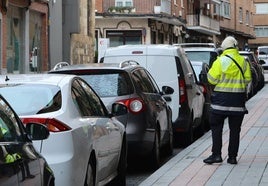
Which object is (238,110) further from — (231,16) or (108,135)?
(231,16)

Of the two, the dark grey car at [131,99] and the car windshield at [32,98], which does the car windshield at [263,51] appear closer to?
the dark grey car at [131,99]

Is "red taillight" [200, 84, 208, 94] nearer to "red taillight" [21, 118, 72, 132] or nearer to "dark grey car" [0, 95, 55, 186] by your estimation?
"red taillight" [21, 118, 72, 132]

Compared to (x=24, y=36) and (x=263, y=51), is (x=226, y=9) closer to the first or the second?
(x=263, y=51)

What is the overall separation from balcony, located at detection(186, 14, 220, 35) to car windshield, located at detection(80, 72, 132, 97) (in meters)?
42.6

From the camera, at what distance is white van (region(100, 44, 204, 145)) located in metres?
13.7

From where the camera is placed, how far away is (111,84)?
1048 cm

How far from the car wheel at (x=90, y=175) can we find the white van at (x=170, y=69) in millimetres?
6040

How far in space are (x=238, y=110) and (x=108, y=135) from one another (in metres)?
2.51

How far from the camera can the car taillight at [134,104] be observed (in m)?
10.4

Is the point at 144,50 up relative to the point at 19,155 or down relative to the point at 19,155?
up

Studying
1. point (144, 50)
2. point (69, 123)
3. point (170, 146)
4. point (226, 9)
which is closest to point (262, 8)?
point (226, 9)

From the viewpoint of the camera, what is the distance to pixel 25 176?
16.9 feet

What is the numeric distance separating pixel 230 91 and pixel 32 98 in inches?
144

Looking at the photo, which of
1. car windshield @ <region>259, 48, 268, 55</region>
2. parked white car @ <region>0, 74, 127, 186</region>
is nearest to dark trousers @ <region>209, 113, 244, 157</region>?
parked white car @ <region>0, 74, 127, 186</region>
